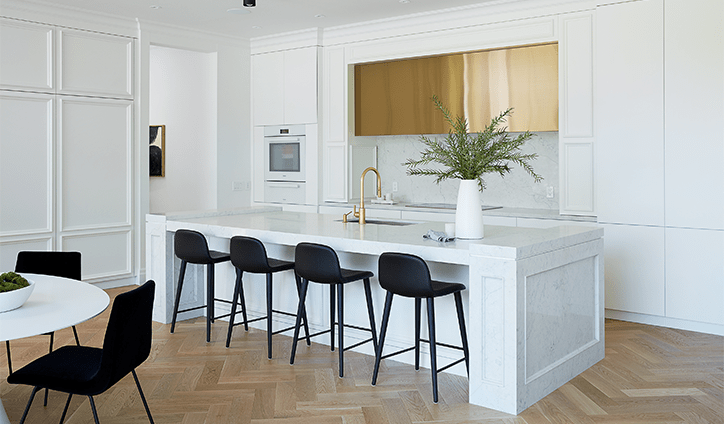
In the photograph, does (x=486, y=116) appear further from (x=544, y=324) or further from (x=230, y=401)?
(x=230, y=401)

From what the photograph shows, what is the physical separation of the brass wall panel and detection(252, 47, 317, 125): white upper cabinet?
0.52 meters

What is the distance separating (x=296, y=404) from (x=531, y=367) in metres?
1.24

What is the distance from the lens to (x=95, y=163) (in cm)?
616

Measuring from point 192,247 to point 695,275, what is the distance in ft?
12.0

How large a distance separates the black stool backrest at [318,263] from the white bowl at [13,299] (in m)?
1.59

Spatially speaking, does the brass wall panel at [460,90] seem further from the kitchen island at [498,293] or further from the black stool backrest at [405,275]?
the black stool backrest at [405,275]

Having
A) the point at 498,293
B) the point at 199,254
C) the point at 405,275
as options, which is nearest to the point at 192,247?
the point at 199,254

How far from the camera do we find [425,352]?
4004 mm

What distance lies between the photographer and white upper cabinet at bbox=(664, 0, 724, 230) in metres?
4.52

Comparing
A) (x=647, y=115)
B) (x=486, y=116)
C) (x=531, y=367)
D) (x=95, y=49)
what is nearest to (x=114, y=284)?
(x=95, y=49)

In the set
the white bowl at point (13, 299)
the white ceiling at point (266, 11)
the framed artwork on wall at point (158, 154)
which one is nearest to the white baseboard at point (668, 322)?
the white ceiling at point (266, 11)

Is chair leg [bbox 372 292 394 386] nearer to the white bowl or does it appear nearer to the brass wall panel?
the white bowl

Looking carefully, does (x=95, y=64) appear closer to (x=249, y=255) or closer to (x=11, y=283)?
(x=249, y=255)

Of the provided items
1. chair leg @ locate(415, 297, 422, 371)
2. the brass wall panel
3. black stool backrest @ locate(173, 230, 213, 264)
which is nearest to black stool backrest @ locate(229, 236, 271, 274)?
black stool backrest @ locate(173, 230, 213, 264)
